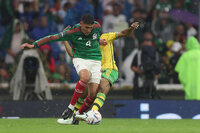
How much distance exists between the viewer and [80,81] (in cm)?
1026

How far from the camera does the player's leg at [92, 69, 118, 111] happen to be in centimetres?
1038

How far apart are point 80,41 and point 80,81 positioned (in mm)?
689

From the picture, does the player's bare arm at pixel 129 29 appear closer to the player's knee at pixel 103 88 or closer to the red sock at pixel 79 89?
the player's knee at pixel 103 88

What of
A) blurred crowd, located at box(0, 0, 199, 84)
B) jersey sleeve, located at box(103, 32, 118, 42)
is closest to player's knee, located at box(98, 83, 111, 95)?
jersey sleeve, located at box(103, 32, 118, 42)

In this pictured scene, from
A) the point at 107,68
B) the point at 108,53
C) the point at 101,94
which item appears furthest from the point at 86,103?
the point at 108,53

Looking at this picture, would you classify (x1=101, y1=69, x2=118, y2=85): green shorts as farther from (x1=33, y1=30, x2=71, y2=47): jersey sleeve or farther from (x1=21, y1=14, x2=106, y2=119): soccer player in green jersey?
(x1=33, y1=30, x2=71, y2=47): jersey sleeve

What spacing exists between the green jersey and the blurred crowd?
5.39 m

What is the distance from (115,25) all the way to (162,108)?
2812 millimetres

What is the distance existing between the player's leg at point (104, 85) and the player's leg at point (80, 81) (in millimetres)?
327

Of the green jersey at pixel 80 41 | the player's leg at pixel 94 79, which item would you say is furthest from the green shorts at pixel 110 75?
Answer: the green jersey at pixel 80 41

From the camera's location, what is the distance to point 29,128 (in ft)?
32.7

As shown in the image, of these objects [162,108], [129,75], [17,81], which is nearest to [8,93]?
[17,81]

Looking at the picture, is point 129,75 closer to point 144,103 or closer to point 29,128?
point 144,103

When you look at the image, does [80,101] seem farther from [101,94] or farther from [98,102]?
[98,102]
